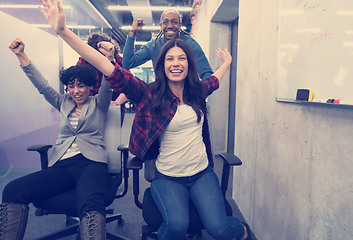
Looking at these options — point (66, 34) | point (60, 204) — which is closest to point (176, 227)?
point (60, 204)

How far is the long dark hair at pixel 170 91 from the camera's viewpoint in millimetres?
1419

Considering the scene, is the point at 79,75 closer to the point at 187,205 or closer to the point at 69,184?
the point at 69,184

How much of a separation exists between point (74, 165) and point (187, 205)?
0.77 metres

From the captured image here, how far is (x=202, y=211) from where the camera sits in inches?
48.9

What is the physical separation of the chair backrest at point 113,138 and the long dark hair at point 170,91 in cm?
45

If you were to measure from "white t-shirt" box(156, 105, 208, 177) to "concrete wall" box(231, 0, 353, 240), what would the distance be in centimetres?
47

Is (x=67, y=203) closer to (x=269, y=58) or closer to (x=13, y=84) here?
(x=269, y=58)

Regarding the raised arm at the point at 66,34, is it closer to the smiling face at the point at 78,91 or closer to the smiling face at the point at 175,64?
the smiling face at the point at 175,64

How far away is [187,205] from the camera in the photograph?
1.27 meters

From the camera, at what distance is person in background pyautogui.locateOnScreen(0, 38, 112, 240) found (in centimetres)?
130

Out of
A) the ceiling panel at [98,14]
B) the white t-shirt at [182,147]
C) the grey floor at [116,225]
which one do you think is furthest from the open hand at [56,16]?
the ceiling panel at [98,14]

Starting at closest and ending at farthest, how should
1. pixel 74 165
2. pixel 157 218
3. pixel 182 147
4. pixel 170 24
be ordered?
1. pixel 157 218
2. pixel 182 147
3. pixel 74 165
4. pixel 170 24

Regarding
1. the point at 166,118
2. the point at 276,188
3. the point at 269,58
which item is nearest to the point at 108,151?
the point at 166,118

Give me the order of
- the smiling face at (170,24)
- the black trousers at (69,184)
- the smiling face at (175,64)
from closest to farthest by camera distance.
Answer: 1. the black trousers at (69,184)
2. the smiling face at (175,64)
3. the smiling face at (170,24)
